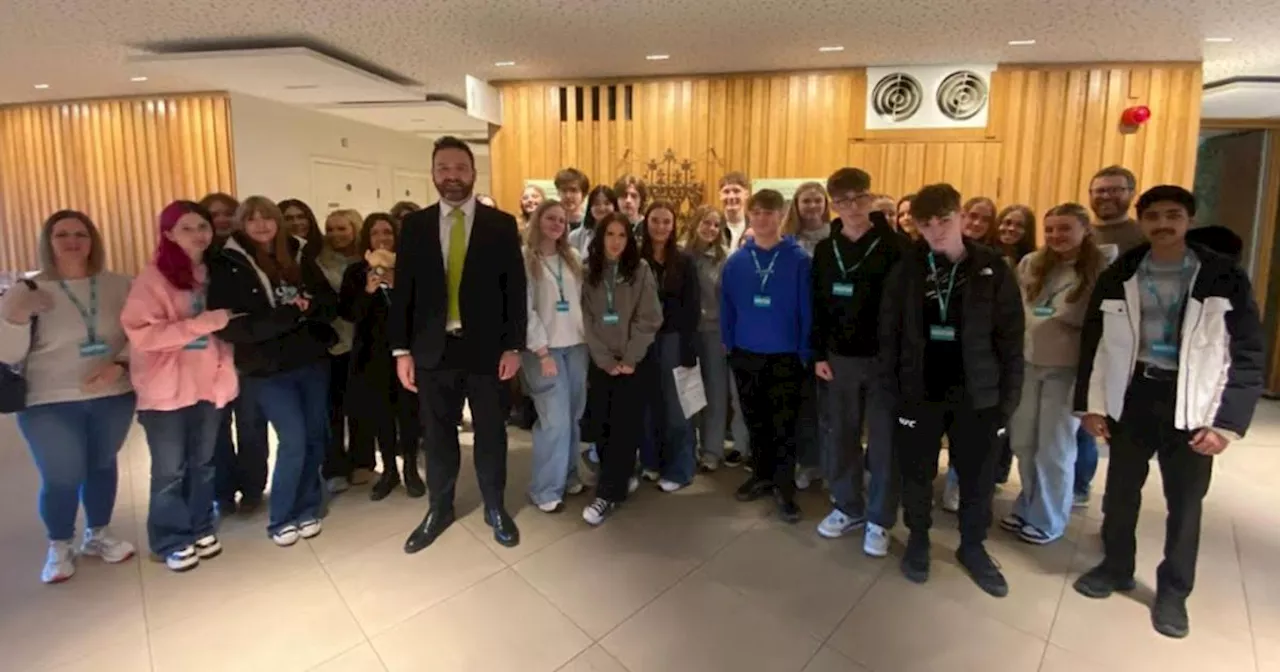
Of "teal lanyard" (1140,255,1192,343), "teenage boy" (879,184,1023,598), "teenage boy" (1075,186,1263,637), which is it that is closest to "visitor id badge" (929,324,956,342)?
"teenage boy" (879,184,1023,598)

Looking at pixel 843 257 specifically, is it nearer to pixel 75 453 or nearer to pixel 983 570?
pixel 983 570

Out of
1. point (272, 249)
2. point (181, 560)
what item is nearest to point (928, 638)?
point (181, 560)

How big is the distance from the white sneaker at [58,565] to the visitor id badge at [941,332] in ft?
12.4

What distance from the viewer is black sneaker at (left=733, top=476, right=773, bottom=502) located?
365 centimetres

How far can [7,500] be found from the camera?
148 inches

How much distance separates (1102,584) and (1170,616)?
9.9 inches

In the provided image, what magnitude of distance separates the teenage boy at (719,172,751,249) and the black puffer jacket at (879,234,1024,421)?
158cm

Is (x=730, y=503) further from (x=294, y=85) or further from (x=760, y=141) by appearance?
(x=294, y=85)

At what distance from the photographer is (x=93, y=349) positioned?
2730mm

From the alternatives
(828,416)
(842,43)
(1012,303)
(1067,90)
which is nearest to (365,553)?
(828,416)

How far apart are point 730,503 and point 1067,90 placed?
16.1 ft

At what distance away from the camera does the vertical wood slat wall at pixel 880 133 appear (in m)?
5.70

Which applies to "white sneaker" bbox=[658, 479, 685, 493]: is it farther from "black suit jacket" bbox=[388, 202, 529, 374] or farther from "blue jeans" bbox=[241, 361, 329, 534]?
"blue jeans" bbox=[241, 361, 329, 534]

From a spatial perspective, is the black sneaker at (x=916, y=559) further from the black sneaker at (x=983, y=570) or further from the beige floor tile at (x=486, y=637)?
the beige floor tile at (x=486, y=637)
